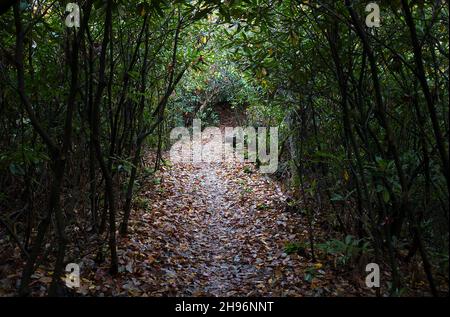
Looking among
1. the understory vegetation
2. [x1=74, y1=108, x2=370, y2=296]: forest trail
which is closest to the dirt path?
[x1=74, y1=108, x2=370, y2=296]: forest trail

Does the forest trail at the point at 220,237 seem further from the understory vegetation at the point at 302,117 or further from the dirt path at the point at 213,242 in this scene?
the understory vegetation at the point at 302,117

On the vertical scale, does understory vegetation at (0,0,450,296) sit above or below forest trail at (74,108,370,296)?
above

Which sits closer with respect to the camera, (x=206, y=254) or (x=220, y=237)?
(x=206, y=254)

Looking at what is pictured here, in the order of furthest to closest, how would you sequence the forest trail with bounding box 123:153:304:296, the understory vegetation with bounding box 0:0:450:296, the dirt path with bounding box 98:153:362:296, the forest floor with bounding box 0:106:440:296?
1. the forest trail with bounding box 123:153:304:296
2. the dirt path with bounding box 98:153:362:296
3. the forest floor with bounding box 0:106:440:296
4. the understory vegetation with bounding box 0:0:450:296

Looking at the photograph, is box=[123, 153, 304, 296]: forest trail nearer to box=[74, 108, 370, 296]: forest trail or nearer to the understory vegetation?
box=[74, 108, 370, 296]: forest trail

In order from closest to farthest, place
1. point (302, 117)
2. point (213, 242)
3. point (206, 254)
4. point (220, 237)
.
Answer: point (302, 117)
point (206, 254)
point (213, 242)
point (220, 237)

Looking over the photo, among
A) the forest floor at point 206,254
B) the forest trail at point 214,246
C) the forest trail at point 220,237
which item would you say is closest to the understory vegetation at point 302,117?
the forest floor at point 206,254

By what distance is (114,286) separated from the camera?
3701 mm

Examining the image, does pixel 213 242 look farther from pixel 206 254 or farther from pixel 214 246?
pixel 206 254

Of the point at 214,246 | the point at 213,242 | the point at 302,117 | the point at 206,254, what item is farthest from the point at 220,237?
the point at 302,117
